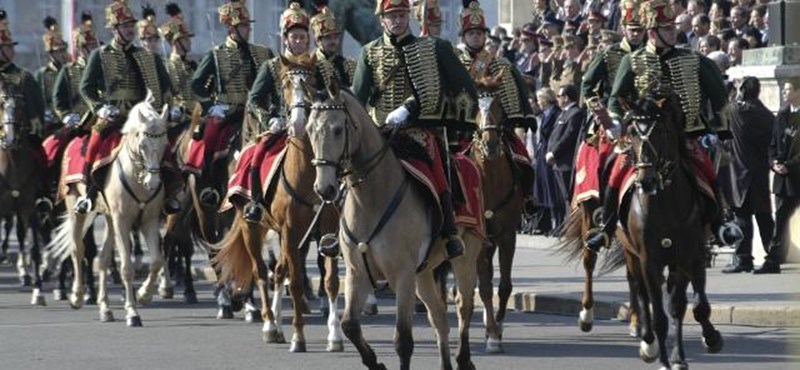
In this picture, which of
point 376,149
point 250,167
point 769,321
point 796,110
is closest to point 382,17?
Result: point 376,149

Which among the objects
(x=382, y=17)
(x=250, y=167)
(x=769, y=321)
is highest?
(x=382, y=17)

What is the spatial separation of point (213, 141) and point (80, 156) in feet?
4.44

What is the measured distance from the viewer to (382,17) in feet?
59.2

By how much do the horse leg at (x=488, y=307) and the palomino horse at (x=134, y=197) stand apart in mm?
3554

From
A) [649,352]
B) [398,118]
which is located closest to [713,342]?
[649,352]

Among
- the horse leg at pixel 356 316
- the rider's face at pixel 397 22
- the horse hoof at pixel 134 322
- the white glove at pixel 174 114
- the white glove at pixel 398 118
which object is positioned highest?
the rider's face at pixel 397 22

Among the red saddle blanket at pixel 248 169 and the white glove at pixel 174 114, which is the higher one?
the white glove at pixel 174 114

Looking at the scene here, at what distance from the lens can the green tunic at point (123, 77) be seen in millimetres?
23656

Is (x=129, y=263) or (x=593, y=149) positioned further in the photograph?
(x=129, y=263)

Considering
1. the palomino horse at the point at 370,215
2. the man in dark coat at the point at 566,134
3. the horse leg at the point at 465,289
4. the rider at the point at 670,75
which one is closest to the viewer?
the palomino horse at the point at 370,215

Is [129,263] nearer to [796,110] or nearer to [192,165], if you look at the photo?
[192,165]

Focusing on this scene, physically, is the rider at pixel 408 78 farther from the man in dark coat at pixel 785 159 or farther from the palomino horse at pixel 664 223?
the man in dark coat at pixel 785 159

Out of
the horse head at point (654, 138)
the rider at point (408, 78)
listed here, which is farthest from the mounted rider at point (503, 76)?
the horse head at point (654, 138)

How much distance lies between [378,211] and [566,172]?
10.7 m
